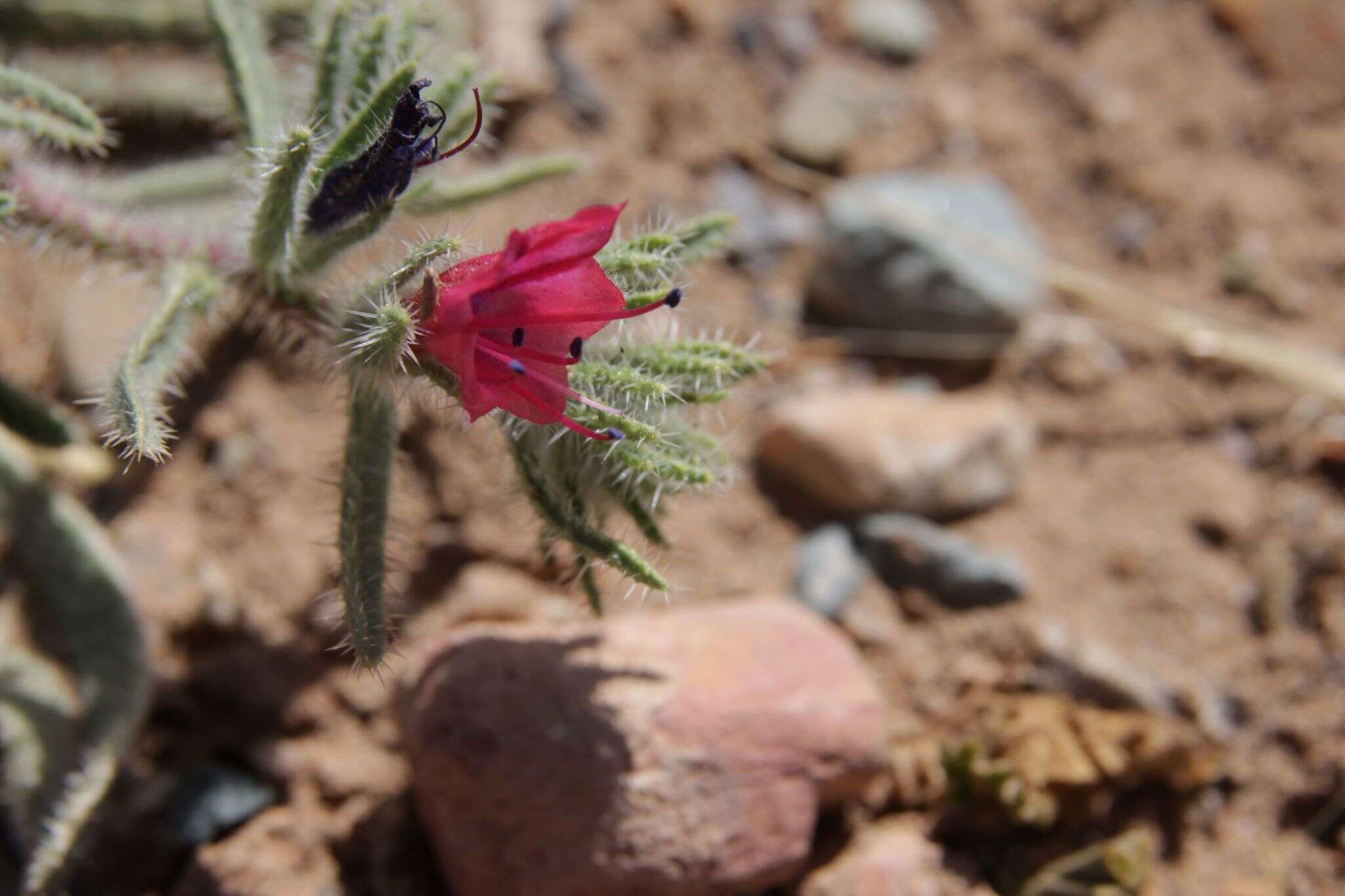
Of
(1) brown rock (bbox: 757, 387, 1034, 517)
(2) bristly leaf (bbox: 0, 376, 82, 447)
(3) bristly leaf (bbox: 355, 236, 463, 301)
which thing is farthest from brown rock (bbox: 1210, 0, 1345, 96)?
(2) bristly leaf (bbox: 0, 376, 82, 447)

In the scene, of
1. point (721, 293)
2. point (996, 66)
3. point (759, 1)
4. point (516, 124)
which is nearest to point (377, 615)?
point (721, 293)

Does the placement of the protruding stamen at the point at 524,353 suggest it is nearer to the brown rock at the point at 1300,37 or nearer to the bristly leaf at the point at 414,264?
the bristly leaf at the point at 414,264

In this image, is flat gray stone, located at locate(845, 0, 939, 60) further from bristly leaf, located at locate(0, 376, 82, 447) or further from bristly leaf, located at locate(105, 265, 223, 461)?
bristly leaf, located at locate(0, 376, 82, 447)

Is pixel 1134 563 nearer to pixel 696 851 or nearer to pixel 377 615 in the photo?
pixel 696 851

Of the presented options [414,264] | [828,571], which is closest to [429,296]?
[414,264]

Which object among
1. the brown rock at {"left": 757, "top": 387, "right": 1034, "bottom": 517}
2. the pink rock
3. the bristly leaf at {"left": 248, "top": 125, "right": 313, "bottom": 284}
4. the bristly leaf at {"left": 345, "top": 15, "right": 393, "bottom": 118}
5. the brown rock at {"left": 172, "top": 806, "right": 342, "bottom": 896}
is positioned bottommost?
the brown rock at {"left": 172, "top": 806, "right": 342, "bottom": 896}

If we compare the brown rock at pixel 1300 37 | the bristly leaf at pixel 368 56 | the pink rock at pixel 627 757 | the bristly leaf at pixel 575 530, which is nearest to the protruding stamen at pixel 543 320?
the bristly leaf at pixel 575 530
